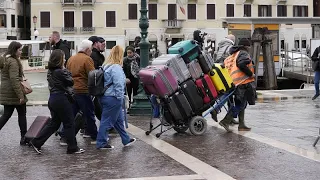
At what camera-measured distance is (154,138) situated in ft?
37.0

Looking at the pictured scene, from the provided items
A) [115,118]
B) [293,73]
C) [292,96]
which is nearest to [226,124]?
[115,118]

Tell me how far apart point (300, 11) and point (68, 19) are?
75.0 feet

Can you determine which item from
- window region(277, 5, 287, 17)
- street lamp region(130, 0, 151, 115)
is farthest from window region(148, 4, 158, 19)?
street lamp region(130, 0, 151, 115)

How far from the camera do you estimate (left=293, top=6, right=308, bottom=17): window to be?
6412 cm

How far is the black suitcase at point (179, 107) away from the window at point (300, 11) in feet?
180

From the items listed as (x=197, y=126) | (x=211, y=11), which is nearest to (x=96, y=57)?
Result: (x=197, y=126)

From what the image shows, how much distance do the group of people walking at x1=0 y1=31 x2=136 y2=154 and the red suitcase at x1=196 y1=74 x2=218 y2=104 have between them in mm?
1585

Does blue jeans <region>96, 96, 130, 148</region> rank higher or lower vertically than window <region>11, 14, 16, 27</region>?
lower

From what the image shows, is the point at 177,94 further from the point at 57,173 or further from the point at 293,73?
the point at 293,73

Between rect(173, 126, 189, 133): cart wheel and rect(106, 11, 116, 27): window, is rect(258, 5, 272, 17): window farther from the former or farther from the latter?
rect(173, 126, 189, 133): cart wheel

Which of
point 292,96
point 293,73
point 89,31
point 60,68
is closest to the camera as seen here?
point 60,68

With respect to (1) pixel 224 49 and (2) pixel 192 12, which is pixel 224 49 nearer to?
(1) pixel 224 49

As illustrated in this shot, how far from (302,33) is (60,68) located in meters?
55.4

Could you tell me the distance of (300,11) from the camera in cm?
6425
